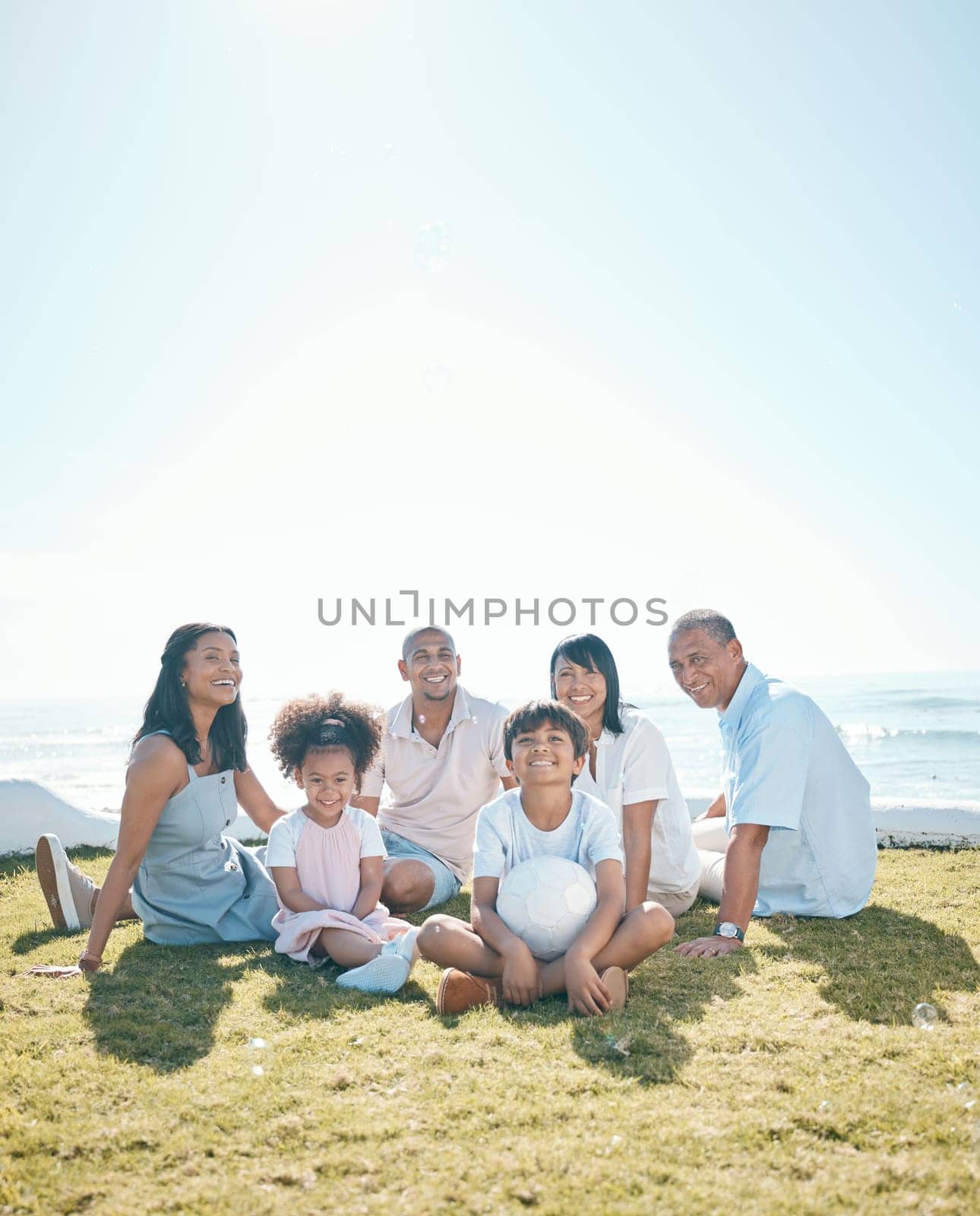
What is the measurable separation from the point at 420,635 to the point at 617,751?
1839 millimetres

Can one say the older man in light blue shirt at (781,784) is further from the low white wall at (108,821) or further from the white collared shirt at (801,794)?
the low white wall at (108,821)

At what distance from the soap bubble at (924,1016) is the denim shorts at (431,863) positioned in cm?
326

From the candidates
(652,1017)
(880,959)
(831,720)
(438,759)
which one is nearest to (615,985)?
(652,1017)

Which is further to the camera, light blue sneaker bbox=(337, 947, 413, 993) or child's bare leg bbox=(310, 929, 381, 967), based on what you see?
child's bare leg bbox=(310, 929, 381, 967)

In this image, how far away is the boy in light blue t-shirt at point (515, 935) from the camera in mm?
3990

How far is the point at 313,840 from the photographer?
527 cm

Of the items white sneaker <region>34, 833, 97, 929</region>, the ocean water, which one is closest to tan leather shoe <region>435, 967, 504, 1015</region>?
white sneaker <region>34, 833, 97, 929</region>

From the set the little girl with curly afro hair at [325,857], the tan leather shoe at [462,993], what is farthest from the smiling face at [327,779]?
the tan leather shoe at [462,993]

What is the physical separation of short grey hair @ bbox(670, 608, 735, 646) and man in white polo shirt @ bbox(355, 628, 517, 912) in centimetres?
167

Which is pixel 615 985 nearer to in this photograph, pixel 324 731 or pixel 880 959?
pixel 880 959

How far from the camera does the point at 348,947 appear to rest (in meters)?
4.85

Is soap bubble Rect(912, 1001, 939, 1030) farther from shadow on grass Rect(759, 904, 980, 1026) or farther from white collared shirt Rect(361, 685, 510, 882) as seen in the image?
white collared shirt Rect(361, 685, 510, 882)

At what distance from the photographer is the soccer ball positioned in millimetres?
4188

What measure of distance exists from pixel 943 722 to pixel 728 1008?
37219mm
